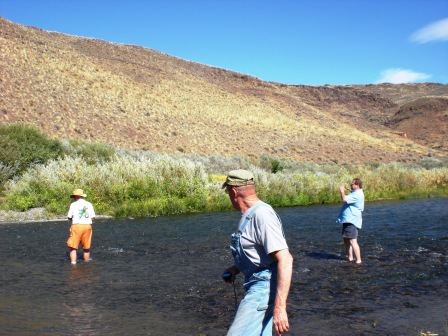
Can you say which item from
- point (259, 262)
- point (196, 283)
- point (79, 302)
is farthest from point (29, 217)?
point (259, 262)

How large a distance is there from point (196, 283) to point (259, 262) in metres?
6.29

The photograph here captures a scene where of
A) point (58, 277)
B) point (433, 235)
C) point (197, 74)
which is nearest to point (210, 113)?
point (197, 74)

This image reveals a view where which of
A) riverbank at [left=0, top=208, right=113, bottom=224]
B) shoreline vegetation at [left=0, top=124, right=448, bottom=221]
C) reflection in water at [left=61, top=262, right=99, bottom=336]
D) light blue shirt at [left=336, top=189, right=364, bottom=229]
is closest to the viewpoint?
reflection in water at [left=61, top=262, right=99, bottom=336]

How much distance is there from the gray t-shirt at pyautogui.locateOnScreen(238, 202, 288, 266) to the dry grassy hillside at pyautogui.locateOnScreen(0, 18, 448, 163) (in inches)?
1637

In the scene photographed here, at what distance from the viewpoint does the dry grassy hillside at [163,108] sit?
48.9 metres

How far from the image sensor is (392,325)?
25.4 feet

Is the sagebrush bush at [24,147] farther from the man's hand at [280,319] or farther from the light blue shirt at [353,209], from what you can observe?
the man's hand at [280,319]

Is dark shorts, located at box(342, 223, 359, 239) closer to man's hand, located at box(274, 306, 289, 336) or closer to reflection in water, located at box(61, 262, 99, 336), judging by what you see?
reflection in water, located at box(61, 262, 99, 336)

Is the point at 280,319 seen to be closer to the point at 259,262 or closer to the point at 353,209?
the point at 259,262

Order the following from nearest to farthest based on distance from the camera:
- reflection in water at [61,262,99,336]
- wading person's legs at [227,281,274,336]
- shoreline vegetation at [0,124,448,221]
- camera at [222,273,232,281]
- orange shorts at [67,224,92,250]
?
wading person's legs at [227,281,274,336] < camera at [222,273,232,281] < reflection in water at [61,262,99,336] < orange shorts at [67,224,92,250] < shoreline vegetation at [0,124,448,221]

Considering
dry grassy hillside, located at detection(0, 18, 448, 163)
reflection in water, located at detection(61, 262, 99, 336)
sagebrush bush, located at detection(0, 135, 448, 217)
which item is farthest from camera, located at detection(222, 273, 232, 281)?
dry grassy hillside, located at detection(0, 18, 448, 163)

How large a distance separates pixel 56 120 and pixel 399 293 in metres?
41.3

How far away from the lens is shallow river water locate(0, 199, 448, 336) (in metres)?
8.02

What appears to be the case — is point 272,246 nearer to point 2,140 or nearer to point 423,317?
point 423,317
